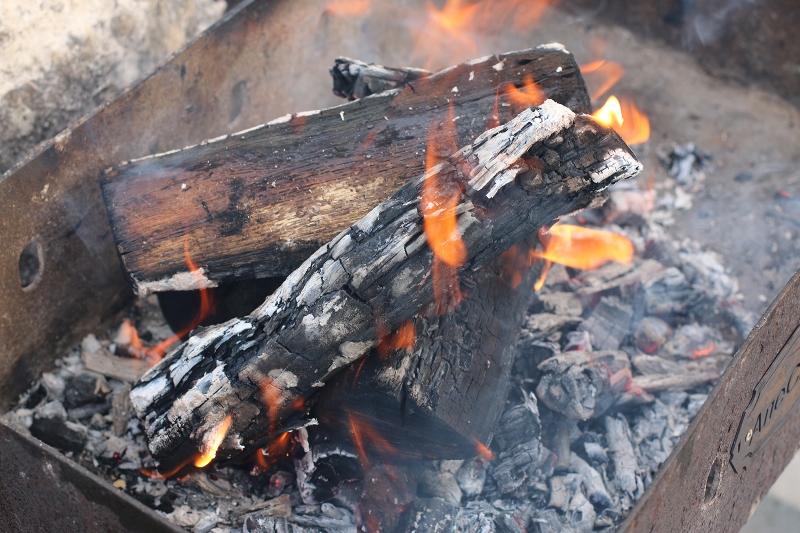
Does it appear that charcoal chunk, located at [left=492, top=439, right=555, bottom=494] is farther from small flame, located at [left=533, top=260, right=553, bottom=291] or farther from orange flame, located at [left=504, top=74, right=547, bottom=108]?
orange flame, located at [left=504, top=74, right=547, bottom=108]

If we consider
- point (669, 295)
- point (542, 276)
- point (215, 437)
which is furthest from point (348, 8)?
point (215, 437)

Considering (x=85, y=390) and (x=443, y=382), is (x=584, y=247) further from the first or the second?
(x=85, y=390)

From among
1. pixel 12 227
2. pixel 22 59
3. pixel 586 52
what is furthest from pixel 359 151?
pixel 586 52

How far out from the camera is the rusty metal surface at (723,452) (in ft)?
6.07

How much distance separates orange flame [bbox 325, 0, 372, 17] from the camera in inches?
151

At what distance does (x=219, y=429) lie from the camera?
→ 7.23 ft

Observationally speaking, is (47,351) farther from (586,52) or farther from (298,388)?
(586,52)

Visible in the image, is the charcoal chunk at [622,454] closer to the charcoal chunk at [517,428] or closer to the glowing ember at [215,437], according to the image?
the charcoal chunk at [517,428]

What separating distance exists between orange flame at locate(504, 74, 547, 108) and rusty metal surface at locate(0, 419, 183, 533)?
5.75 ft

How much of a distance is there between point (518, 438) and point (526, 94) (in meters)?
1.25

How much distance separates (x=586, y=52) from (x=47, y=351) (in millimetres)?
3729

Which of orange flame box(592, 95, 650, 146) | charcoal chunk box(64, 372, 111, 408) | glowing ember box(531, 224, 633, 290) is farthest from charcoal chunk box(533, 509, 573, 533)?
orange flame box(592, 95, 650, 146)

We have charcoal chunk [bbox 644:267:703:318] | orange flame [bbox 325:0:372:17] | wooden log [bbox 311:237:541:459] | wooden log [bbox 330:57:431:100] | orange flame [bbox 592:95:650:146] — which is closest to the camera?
wooden log [bbox 311:237:541:459]

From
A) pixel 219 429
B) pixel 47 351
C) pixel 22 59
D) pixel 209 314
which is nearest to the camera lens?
pixel 219 429
